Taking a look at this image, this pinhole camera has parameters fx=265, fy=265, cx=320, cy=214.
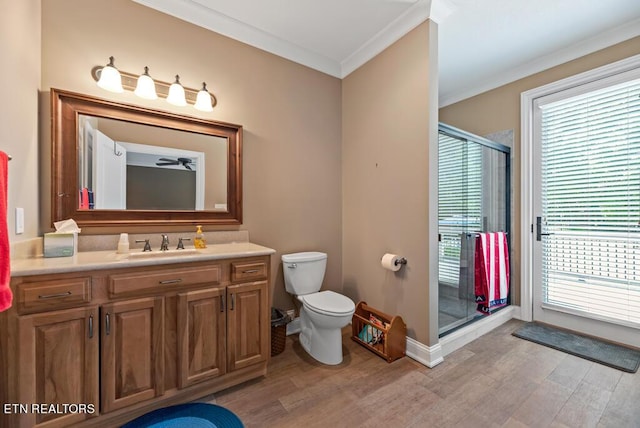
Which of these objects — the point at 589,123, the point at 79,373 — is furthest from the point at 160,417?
the point at 589,123

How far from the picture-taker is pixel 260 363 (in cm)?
179

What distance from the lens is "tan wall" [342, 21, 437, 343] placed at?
6.68ft

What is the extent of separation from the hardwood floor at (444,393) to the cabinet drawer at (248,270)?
2.33 ft

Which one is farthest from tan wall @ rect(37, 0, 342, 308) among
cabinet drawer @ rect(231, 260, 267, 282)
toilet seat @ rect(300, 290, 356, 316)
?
cabinet drawer @ rect(231, 260, 267, 282)

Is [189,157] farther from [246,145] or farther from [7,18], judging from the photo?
[7,18]

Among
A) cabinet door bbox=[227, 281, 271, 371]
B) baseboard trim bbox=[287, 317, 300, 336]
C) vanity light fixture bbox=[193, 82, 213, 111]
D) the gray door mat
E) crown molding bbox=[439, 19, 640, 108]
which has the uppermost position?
crown molding bbox=[439, 19, 640, 108]

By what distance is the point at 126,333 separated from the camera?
1.38 meters

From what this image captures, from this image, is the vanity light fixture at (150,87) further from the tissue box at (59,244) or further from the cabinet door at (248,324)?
the cabinet door at (248,324)

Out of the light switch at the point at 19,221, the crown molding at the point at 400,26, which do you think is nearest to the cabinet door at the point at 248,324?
the light switch at the point at 19,221

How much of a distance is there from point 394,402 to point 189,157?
219 cm

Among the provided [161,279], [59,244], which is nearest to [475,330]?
[161,279]

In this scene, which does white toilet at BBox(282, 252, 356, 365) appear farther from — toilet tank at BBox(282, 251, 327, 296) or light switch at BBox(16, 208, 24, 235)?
light switch at BBox(16, 208, 24, 235)

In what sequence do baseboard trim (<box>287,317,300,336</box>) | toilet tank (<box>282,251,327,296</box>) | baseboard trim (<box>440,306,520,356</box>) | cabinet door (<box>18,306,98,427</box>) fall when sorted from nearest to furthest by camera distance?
cabinet door (<box>18,306,98,427</box>) → baseboard trim (<box>440,306,520,356</box>) → toilet tank (<box>282,251,327,296</box>) → baseboard trim (<box>287,317,300,336</box>)

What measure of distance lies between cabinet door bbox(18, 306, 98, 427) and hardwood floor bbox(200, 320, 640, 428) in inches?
25.1
